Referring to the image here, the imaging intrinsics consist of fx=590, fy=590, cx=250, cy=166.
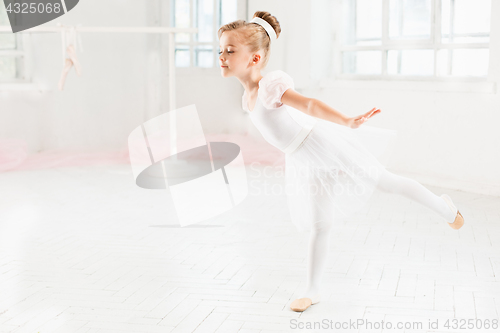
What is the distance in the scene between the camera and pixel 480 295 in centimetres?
258

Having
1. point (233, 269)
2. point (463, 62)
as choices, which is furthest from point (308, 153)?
point (463, 62)

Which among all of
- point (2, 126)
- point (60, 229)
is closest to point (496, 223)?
point (60, 229)

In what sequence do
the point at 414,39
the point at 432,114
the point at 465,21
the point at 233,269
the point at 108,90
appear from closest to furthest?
1. the point at 233,269
2. the point at 465,21
3. the point at 432,114
4. the point at 414,39
5. the point at 108,90

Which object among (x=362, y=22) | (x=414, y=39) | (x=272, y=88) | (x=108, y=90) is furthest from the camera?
(x=108, y=90)

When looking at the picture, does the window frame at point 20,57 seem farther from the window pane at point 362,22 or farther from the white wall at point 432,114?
the window pane at point 362,22

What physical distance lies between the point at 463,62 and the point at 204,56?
356 centimetres

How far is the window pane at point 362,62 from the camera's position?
6.24m

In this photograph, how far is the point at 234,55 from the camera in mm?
2277

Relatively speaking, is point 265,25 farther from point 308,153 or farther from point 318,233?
point 318,233

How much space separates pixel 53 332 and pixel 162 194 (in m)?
2.93

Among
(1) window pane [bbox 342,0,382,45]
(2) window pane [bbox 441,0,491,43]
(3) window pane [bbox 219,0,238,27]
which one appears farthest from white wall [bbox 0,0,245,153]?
(2) window pane [bbox 441,0,491,43]

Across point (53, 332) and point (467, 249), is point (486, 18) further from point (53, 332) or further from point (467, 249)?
point (53, 332)

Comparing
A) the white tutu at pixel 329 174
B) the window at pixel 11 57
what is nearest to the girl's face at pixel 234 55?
the white tutu at pixel 329 174

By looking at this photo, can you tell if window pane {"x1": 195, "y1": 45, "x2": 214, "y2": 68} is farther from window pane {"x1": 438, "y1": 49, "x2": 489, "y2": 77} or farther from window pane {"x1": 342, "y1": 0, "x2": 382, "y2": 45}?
window pane {"x1": 438, "y1": 49, "x2": 489, "y2": 77}
